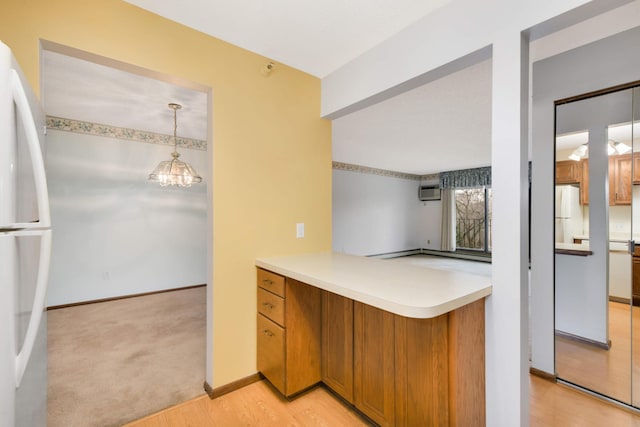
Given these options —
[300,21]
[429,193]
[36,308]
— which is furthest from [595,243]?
[429,193]

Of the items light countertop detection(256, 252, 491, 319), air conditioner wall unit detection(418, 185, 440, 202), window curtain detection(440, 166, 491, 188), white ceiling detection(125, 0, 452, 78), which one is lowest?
light countertop detection(256, 252, 491, 319)

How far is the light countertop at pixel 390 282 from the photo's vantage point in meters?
1.15

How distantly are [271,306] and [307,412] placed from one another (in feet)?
2.26

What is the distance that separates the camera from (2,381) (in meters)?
0.74

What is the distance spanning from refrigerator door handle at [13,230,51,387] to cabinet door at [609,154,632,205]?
3.02 meters

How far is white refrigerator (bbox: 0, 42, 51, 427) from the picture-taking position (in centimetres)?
74

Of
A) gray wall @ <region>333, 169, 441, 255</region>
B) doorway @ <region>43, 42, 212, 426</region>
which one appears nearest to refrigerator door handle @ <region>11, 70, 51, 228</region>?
doorway @ <region>43, 42, 212, 426</region>

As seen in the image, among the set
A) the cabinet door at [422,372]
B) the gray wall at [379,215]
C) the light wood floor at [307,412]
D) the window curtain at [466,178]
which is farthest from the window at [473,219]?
the cabinet door at [422,372]

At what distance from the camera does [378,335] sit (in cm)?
162

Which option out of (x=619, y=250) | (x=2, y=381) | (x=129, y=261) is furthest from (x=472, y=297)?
(x=129, y=261)

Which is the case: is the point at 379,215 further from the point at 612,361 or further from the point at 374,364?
the point at 374,364

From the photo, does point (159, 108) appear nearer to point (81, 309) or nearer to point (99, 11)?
point (99, 11)

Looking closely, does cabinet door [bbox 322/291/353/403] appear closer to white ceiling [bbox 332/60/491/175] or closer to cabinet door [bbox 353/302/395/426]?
cabinet door [bbox 353/302/395/426]

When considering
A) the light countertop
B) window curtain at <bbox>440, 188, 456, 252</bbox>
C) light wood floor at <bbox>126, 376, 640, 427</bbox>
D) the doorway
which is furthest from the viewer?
window curtain at <bbox>440, 188, 456, 252</bbox>
